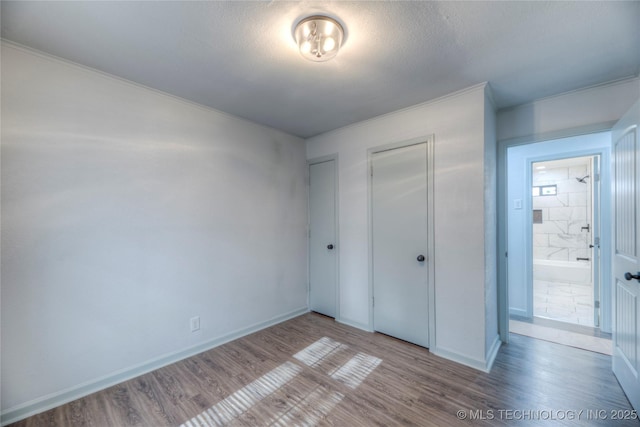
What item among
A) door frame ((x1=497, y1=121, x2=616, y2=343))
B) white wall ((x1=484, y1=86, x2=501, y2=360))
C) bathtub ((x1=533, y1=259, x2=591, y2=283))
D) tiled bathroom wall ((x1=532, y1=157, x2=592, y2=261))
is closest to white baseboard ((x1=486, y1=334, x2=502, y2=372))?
white wall ((x1=484, y1=86, x2=501, y2=360))

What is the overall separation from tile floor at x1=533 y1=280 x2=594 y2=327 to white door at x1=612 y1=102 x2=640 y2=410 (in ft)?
4.81

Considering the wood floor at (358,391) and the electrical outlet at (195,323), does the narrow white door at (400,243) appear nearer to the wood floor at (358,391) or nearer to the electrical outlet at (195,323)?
the wood floor at (358,391)

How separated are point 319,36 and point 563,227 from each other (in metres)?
6.45

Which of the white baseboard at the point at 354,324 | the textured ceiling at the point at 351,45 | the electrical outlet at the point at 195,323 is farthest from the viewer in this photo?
the white baseboard at the point at 354,324

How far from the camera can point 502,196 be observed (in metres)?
2.63

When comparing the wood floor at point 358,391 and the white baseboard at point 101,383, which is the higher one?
the white baseboard at point 101,383

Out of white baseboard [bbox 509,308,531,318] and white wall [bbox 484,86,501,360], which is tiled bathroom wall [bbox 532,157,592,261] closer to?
white baseboard [bbox 509,308,531,318]

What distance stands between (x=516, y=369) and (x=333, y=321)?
1837 mm

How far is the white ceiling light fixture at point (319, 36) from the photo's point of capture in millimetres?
1431

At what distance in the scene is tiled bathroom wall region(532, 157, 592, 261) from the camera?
5.03m

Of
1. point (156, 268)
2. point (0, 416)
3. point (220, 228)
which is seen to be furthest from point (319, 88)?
point (0, 416)

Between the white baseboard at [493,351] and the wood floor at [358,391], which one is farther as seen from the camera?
the white baseboard at [493,351]

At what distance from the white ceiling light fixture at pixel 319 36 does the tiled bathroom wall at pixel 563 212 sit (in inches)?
218

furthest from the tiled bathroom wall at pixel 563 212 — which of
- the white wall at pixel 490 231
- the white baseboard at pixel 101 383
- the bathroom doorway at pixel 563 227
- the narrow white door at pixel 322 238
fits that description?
the white baseboard at pixel 101 383
